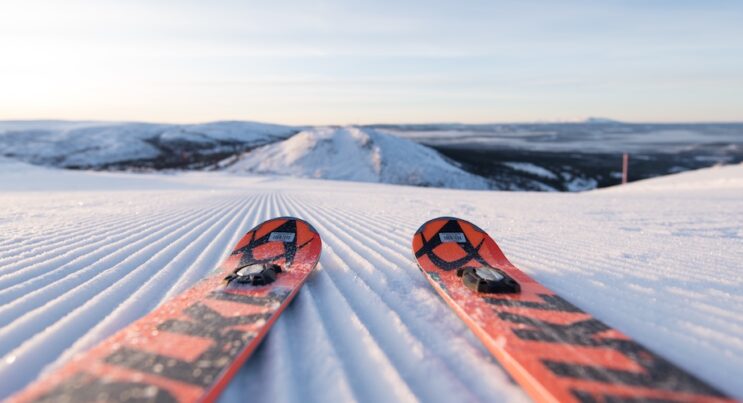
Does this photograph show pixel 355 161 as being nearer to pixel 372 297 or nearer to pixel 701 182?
pixel 701 182

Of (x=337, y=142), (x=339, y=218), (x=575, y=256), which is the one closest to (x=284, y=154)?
(x=337, y=142)

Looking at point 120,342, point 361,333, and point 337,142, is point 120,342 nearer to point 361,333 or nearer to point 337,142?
point 361,333

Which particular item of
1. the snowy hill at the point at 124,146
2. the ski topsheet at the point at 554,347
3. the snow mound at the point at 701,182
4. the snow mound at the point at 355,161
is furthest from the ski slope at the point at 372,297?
the snowy hill at the point at 124,146

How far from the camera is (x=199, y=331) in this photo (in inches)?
83.6

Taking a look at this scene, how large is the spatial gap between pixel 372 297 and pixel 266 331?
0.87 metres

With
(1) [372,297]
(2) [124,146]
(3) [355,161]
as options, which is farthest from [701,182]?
(2) [124,146]

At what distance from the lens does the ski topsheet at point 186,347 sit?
158 centimetres

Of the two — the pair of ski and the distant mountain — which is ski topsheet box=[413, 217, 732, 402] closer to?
the pair of ski

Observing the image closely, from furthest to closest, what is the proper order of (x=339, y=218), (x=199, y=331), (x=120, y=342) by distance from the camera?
(x=339, y=218) → (x=199, y=331) → (x=120, y=342)

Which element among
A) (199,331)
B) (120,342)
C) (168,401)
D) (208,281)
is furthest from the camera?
(208,281)

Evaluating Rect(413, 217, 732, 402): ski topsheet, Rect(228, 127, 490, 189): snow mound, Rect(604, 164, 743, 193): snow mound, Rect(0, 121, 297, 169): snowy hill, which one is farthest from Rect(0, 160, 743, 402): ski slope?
Rect(0, 121, 297, 169): snowy hill

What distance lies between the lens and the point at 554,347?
195 centimetres

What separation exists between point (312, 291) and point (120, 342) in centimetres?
131

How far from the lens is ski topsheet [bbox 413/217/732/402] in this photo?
1.61 metres
